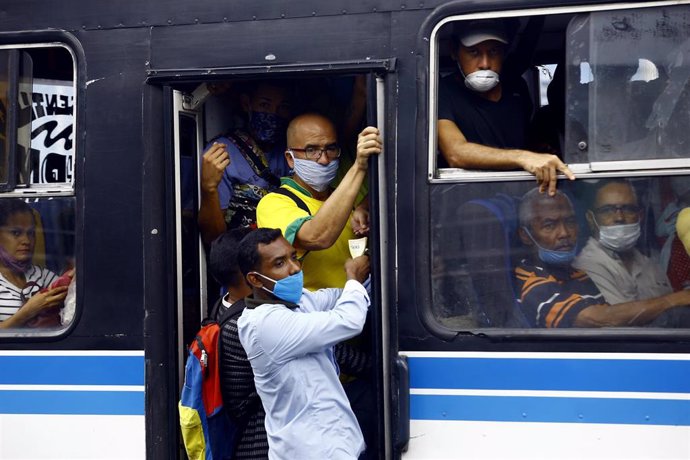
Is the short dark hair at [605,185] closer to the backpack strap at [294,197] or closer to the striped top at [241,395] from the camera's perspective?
the backpack strap at [294,197]

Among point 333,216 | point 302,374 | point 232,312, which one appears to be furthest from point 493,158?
point 232,312

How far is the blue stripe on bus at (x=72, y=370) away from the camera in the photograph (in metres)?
3.89

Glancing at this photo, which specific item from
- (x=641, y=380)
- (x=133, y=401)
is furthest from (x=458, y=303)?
(x=133, y=401)

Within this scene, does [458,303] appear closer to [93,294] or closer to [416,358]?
[416,358]

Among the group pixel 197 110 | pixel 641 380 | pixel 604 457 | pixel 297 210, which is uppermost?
pixel 197 110

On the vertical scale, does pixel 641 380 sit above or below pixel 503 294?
below

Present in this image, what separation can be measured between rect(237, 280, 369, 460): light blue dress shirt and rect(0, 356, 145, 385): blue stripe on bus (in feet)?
1.89

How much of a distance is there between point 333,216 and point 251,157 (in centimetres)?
73

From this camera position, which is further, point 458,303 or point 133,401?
point 133,401

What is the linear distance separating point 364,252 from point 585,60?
3.56 ft

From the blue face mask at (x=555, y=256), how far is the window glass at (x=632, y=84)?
0.33 m

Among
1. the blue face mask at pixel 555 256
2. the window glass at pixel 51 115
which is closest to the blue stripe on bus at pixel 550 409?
the blue face mask at pixel 555 256

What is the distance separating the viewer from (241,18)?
3.80 m

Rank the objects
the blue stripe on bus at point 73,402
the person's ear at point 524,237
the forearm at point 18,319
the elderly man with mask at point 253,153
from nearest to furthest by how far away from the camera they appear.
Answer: the person's ear at point 524,237, the blue stripe on bus at point 73,402, the forearm at point 18,319, the elderly man with mask at point 253,153
